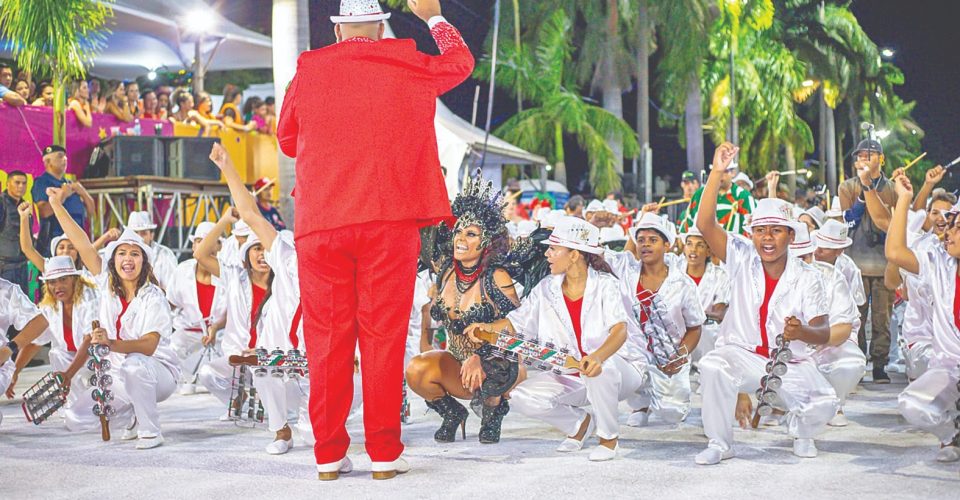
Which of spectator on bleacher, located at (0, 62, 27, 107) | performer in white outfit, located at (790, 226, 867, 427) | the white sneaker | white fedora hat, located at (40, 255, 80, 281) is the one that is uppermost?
spectator on bleacher, located at (0, 62, 27, 107)

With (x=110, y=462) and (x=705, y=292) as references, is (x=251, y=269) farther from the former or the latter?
(x=705, y=292)

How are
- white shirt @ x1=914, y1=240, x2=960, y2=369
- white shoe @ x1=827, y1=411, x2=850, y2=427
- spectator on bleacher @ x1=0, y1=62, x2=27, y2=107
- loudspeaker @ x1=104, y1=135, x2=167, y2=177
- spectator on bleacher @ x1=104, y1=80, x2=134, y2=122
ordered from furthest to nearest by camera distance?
spectator on bleacher @ x1=104, y1=80, x2=134, y2=122 < loudspeaker @ x1=104, y1=135, x2=167, y2=177 < spectator on bleacher @ x1=0, y1=62, x2=27, y2=107 < white shoe @ x1=827, y1=411, x2=850, y2=427 < white shirt @ x1=914, y1=240, x2=960, y2=369

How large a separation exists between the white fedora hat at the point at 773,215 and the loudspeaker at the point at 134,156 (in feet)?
28.4

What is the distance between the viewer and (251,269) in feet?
23.5

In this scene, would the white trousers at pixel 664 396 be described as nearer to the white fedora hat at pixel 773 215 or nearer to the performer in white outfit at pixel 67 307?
the white fedora hat at pixel 773 215

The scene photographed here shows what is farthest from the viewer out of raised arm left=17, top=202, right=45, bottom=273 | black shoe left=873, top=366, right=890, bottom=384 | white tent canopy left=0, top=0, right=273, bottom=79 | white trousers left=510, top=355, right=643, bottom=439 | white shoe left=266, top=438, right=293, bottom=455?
white tent canopy left=0, top=0, right=273, bottom=79

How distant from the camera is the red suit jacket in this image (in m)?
4.95

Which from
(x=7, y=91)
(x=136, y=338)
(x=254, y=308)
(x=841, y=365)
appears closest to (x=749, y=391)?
(x=841, y=365)

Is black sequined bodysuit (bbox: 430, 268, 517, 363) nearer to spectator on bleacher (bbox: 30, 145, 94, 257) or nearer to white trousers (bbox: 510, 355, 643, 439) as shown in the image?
white trousers (bbox: 510, 355, 643, 439)

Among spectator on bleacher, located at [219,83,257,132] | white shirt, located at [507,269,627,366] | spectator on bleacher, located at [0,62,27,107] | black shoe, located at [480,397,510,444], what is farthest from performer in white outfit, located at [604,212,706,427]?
spectator on bleacher, located at [219,83,257,132]

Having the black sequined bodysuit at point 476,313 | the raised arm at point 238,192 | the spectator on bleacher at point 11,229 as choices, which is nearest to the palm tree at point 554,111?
the spectator on bleacher at point 11,229

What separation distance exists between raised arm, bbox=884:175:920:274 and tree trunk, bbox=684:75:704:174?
22482 millimetres

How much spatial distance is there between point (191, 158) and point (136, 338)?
281 inches

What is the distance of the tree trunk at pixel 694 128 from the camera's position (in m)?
28.3
